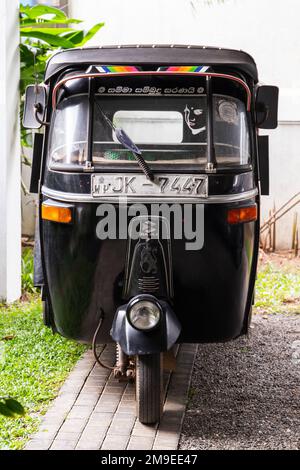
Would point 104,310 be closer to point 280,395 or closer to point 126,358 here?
point 126,358

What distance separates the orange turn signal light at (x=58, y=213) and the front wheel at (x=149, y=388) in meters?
0.95

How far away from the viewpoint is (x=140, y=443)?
→ 14.6 ft

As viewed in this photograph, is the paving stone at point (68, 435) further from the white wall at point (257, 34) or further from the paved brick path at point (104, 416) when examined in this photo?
the white wall at point (257, 34)

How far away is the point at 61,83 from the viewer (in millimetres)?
4965

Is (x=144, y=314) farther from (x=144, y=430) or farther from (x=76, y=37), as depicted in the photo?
(x=76, y=37)

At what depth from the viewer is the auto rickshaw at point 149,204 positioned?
185 inches

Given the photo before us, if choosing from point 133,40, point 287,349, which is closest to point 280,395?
point 287,349

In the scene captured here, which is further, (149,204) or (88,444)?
(149,204)

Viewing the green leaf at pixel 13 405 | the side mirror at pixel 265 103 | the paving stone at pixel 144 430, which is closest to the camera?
the green leaf at pixel 13 405

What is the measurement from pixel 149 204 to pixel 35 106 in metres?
1.17

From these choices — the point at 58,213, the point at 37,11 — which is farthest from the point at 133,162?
the point at 37,11

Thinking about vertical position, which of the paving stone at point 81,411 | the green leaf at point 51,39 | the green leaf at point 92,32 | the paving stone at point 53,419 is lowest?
the paving stone at point 53,419

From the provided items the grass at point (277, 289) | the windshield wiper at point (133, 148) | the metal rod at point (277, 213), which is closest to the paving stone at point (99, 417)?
the windshield wiper at point (133, 148)
